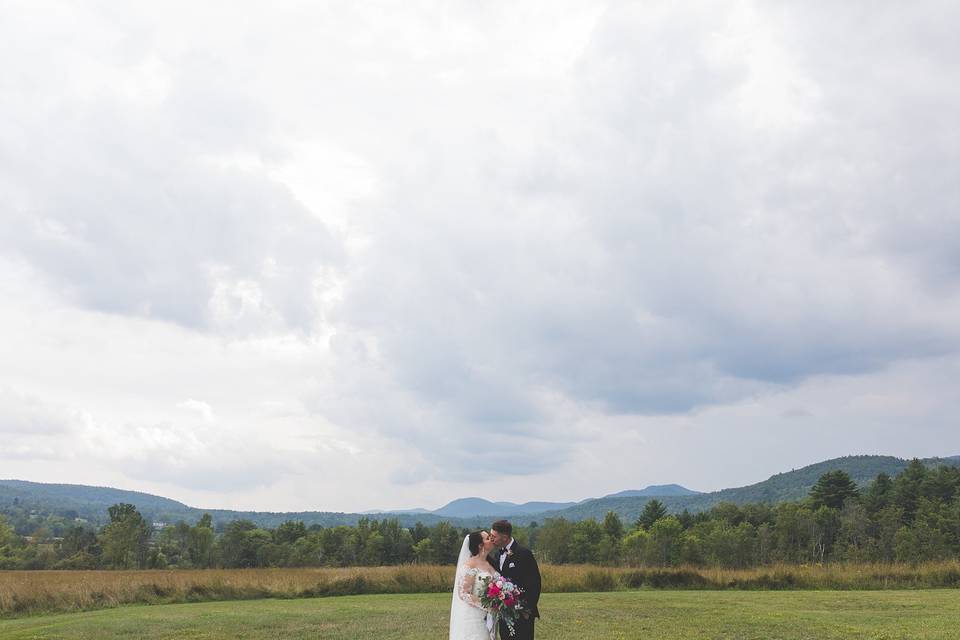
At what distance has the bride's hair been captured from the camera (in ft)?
33.0

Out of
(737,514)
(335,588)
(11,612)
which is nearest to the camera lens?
(11,612)

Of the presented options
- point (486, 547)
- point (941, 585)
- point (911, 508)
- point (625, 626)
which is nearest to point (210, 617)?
point (625, 626)

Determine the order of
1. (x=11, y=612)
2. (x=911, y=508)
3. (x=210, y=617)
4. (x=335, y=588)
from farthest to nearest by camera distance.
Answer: (x=911, y=508), (x=335, y=588), (x=11, y=612), (x=210, y=617)

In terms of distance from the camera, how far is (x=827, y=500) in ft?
360

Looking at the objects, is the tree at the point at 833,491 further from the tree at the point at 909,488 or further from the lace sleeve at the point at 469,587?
the lace sleeve at the point at 469,587

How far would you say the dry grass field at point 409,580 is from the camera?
29.5m

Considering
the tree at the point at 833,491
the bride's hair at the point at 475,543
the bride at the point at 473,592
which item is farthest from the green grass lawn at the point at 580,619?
the tree at the point at 833,491

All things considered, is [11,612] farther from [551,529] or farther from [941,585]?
[551,529]

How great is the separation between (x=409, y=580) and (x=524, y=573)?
2519cm

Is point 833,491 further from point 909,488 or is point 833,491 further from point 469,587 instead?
point 469,587

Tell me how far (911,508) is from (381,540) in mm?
73727

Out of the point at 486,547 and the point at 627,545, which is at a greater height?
the point at 486,547

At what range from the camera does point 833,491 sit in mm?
110250

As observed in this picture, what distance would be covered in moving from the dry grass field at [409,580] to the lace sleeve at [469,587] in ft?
76.5
